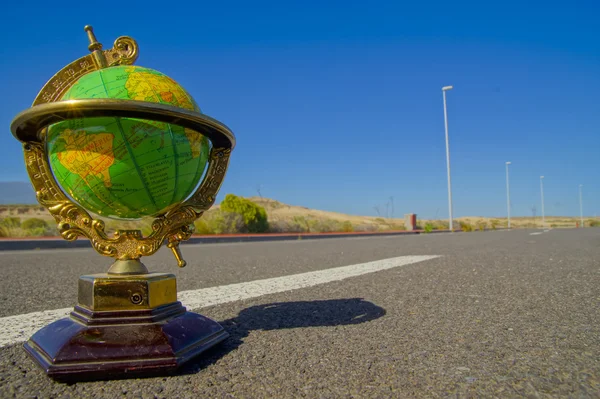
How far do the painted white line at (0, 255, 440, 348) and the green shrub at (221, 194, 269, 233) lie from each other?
61.3 feet

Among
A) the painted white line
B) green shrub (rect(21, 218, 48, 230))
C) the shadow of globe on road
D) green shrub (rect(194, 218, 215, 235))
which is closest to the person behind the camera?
the shadow of globe on road

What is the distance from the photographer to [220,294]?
345 centimetres

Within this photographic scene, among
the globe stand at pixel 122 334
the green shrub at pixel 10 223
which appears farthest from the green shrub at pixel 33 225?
the globe stand at pixel 122 334

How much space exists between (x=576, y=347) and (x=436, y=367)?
29.5 inches

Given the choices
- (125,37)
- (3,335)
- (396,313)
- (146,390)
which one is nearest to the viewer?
(146,390)

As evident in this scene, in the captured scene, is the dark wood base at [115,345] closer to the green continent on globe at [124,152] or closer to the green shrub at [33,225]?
the green continent on globe at [124,152]

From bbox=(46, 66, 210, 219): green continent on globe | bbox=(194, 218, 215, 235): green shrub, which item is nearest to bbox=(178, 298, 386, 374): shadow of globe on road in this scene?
bbox=(46, 66, 210, 219): green continent on globe

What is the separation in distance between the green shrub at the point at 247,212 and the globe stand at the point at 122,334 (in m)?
21.5

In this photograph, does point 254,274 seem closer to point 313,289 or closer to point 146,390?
Answer: point 313,289

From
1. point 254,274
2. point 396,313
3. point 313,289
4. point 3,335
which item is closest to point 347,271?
point 254,274

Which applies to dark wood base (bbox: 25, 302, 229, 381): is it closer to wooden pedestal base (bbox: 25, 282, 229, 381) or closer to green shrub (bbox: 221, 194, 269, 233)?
wooden pedestal base (bbox: 25, 282, 229, 381)

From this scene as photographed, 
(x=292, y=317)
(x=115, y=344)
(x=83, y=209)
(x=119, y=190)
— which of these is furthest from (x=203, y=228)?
(x=115, y=344)

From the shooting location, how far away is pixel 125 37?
6.56 ft

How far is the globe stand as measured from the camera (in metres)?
1.53
